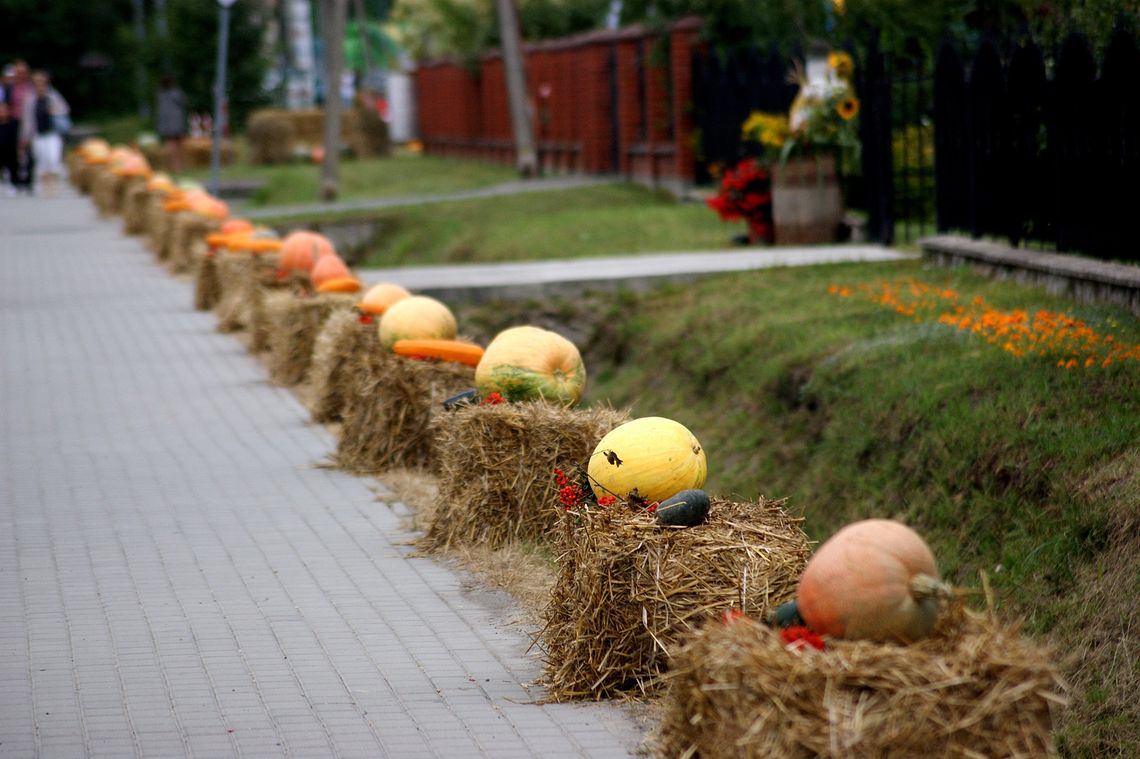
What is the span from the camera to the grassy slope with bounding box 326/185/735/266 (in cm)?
2034

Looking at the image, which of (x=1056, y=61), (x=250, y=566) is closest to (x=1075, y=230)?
(x=1056, y=61)

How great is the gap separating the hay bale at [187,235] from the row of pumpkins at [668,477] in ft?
26.9

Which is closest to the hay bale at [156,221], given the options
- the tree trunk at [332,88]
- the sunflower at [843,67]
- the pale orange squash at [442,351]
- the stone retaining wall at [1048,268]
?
the tree trunk at [332,88]

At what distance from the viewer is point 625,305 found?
Answer: 1598 cm

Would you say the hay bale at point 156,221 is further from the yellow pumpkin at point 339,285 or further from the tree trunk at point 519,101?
the tree trunk at point 519,101

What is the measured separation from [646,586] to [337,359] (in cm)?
562

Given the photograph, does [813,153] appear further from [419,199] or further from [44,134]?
[44,134]

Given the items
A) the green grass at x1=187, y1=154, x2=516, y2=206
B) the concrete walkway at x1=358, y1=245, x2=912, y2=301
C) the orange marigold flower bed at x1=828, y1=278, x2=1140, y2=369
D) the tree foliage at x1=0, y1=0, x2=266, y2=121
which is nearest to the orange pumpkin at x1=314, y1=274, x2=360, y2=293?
the concrete walkway at x1=358, y1=245, x2=912, y2=301

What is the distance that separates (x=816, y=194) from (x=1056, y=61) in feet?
19.4

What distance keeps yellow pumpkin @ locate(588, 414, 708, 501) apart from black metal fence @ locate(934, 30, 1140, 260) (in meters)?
6.13

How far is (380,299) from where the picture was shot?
1139cm

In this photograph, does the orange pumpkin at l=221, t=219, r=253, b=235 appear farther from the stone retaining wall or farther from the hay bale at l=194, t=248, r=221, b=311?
the stone retaining wall

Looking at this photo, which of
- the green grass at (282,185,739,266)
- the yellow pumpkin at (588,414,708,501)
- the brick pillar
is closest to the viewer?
the yellow pumpkin at (588,414,708,501)

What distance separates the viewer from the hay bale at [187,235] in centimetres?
1922
